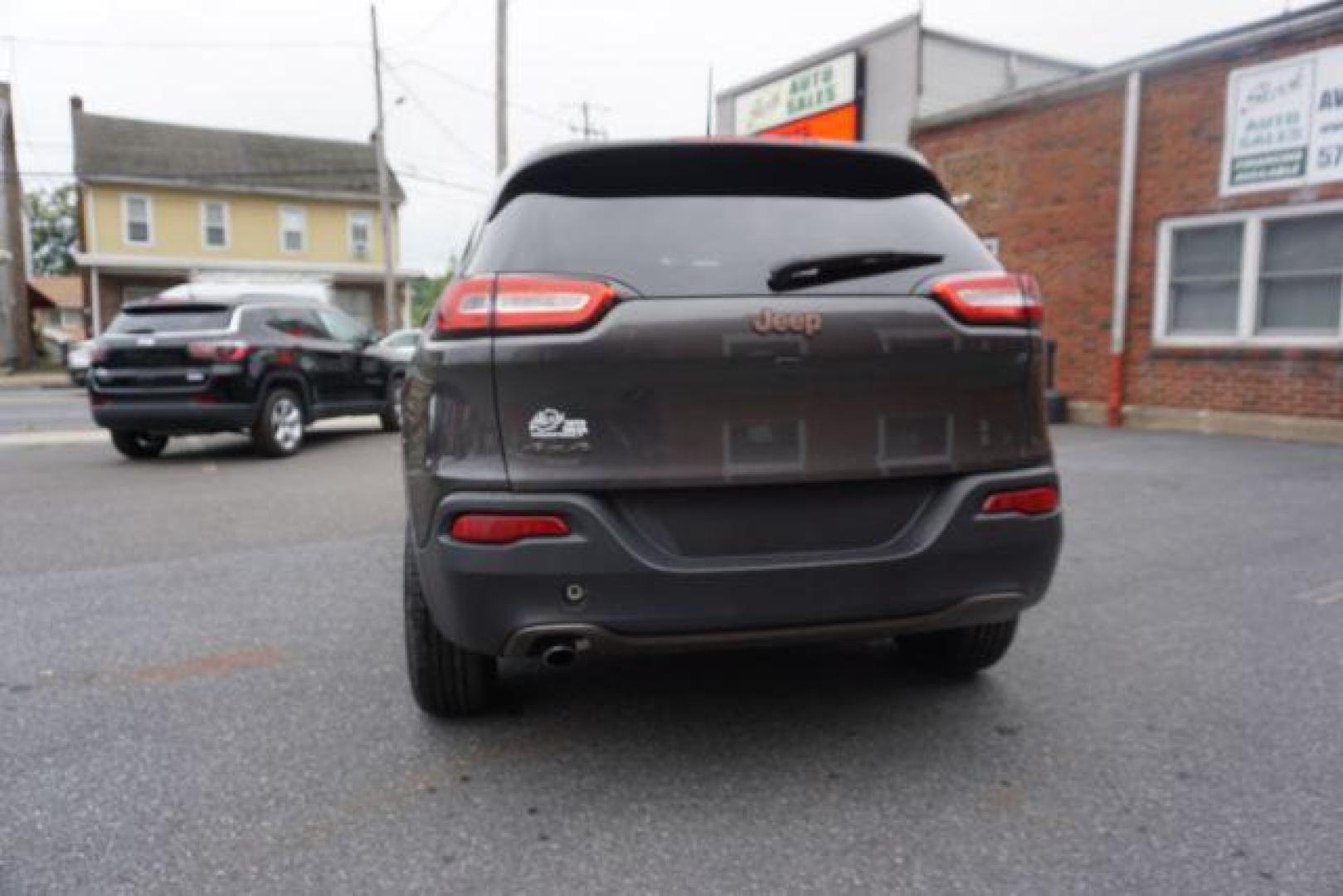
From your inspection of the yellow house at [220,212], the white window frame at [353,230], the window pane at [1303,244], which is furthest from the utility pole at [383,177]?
the window pane at [1303,244]

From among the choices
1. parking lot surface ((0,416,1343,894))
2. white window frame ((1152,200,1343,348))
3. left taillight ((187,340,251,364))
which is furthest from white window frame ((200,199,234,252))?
parking lot surface ((0,416,1343,894))

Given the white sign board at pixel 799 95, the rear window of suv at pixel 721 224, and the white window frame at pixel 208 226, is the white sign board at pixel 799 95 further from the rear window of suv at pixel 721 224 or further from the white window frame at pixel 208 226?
the white window frame at pixel 208 226

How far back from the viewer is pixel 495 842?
2.18 metres

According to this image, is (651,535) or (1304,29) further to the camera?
(1304,29)

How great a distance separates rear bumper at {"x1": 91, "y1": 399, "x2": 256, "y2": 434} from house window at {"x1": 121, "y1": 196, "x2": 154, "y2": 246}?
23085mm

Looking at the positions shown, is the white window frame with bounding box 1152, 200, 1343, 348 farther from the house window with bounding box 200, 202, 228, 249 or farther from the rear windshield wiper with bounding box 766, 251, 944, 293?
the house window with bounding box 200, 202, 228, 249

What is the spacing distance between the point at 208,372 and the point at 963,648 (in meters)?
7.62

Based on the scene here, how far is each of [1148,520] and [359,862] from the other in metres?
5.16

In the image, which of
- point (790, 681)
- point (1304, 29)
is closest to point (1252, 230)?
point (1304, 29)

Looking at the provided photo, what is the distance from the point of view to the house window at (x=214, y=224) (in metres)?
28.7

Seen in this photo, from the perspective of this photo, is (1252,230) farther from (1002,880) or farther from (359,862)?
(359,862)

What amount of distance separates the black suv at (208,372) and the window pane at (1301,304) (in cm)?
894

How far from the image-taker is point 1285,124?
361 inches

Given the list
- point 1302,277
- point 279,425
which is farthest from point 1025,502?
point 1302,277
